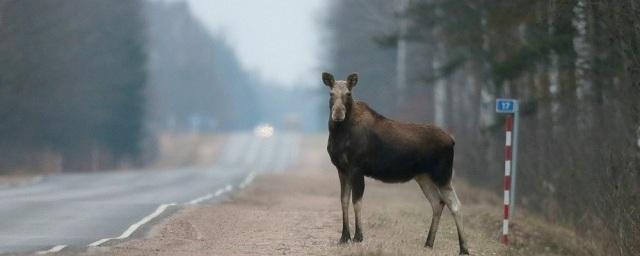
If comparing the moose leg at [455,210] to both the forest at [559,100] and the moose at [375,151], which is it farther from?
the forest at [559,100]

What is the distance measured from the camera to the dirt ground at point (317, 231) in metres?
15.1

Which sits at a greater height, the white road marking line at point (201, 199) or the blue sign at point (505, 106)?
the blue sign at point (505, 106)

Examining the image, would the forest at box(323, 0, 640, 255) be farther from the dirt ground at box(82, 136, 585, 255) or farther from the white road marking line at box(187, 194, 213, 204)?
the white road marking line at box(187, 194, 213, 204)

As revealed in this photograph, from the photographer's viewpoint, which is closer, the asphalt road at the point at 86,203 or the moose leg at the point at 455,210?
the moose leg at the point at 455,210

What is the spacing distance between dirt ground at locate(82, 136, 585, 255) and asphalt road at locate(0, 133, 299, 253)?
0.81 metres

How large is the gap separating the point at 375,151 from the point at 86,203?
929 centimetres

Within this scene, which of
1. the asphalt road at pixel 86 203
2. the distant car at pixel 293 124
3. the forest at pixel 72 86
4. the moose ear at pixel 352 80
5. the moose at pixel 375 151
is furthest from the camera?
the distant car at pixel 293 124

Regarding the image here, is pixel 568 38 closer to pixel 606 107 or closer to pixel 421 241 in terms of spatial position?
pixel 606 107

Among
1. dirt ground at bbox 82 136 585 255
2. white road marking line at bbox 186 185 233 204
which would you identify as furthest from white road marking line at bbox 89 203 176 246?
white road marking line at bbox 186 185 233 204

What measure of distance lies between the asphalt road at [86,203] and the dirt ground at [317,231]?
0.81 metres

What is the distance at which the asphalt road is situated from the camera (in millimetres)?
16500

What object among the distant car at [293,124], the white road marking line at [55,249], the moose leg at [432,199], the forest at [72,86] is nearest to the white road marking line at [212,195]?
the moose leg at [432,199]

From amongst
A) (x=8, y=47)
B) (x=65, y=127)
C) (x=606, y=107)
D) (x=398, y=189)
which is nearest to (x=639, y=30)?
(x=606, y=107)

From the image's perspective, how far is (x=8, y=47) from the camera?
42.0 m
